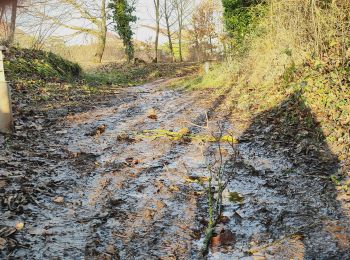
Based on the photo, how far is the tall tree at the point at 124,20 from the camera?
2402cm

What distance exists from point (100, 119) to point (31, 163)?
9.76 feet

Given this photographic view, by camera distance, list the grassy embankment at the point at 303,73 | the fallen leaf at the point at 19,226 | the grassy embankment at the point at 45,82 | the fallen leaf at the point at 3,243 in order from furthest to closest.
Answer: the grassy embankment at the point at 45,82, the grassy embankment at the point at 303,73, the fallen leaf at the point at 19,226, the fallen leaf at the point at 3,243

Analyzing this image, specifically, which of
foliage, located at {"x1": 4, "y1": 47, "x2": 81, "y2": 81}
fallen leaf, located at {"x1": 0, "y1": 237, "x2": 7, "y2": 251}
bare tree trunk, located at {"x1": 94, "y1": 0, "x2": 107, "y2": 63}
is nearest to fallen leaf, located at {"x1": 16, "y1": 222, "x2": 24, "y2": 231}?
fallen leaf, located at {"x1": 0, "y1": 237, "x2": 7, "y2": 251}

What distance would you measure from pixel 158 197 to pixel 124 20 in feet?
74.4

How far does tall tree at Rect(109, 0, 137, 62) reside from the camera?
24016 millimetres

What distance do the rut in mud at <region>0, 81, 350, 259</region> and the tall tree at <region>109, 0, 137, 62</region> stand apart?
1928 centimetres

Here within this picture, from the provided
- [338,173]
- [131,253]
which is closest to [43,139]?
[131,253]

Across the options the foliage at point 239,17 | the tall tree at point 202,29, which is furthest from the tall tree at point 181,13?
the foliage at point 239,17

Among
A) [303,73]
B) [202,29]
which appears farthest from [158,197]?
[202,29]

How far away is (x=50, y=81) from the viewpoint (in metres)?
11.0

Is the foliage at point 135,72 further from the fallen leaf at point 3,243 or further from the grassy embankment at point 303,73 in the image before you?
the fallen leaf at point 3,243

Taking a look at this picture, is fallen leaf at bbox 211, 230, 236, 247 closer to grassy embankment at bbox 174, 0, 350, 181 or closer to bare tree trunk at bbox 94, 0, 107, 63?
grassy embankment at bbox 174, 0, 350, 181

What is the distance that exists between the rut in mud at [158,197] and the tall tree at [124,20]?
19276 millimetres

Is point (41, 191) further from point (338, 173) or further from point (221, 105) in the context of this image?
point (221, 105)
